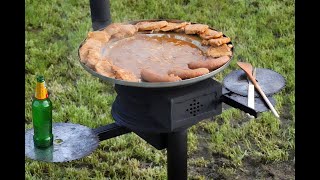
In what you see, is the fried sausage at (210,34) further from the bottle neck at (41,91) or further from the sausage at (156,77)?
the bottle neck at (41,91)

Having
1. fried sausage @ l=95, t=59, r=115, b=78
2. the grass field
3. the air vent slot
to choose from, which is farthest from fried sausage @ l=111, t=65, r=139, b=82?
the grass field

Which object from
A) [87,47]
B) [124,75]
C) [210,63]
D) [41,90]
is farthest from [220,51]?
[41,90]

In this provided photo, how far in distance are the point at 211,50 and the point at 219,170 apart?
135 centimetres

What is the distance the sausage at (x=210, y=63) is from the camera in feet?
11.9

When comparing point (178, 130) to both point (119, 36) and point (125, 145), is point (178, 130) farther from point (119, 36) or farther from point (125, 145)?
point (125, 145)

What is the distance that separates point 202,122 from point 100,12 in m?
1.61

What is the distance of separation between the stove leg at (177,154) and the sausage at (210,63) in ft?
1.58

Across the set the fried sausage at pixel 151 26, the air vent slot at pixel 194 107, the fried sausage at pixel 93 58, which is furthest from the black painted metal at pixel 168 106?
the fried sausage at pixel 151 26

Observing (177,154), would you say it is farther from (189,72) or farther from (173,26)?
(173,26)

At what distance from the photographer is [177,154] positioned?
4.04 meters

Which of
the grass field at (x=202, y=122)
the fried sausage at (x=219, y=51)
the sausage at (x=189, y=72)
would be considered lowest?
the grass field at (x=202, y=122)

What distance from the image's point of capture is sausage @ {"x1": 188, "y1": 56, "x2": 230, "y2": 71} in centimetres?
363

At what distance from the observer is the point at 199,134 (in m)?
5.39

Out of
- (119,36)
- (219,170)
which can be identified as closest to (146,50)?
(119,36)
